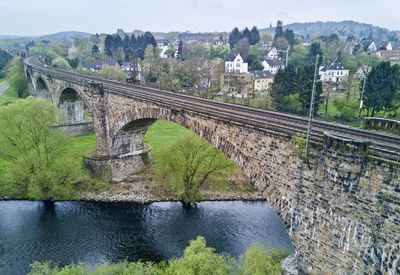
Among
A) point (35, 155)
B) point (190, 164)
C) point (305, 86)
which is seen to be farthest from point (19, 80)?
point (305, 86)

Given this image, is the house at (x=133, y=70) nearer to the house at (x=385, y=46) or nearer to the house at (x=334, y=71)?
the house at (x=334, y=71)

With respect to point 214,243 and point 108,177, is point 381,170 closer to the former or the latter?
point 214,243

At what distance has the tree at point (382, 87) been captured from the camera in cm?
4441

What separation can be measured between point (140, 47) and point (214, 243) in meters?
132

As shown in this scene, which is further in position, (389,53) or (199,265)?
(389,53)

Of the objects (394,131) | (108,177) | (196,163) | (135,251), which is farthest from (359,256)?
(108,177)

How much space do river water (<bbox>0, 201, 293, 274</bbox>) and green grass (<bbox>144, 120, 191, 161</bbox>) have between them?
14.2 meters

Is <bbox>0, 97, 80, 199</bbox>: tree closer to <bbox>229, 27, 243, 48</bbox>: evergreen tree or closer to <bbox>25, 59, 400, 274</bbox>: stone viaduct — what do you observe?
<bbox>25, 59, 400, 274</bbox>: stone viaduct

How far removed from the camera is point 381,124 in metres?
22.3

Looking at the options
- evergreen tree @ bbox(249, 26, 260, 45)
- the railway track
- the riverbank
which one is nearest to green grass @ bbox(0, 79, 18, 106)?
the riverbank

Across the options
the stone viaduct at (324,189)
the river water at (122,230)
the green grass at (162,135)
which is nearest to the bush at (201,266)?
the stone viaduct at (324,189)

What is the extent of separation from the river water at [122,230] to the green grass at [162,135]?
560 inches

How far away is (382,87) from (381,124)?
26223mm

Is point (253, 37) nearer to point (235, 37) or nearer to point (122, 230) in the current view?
point (235, 37)
